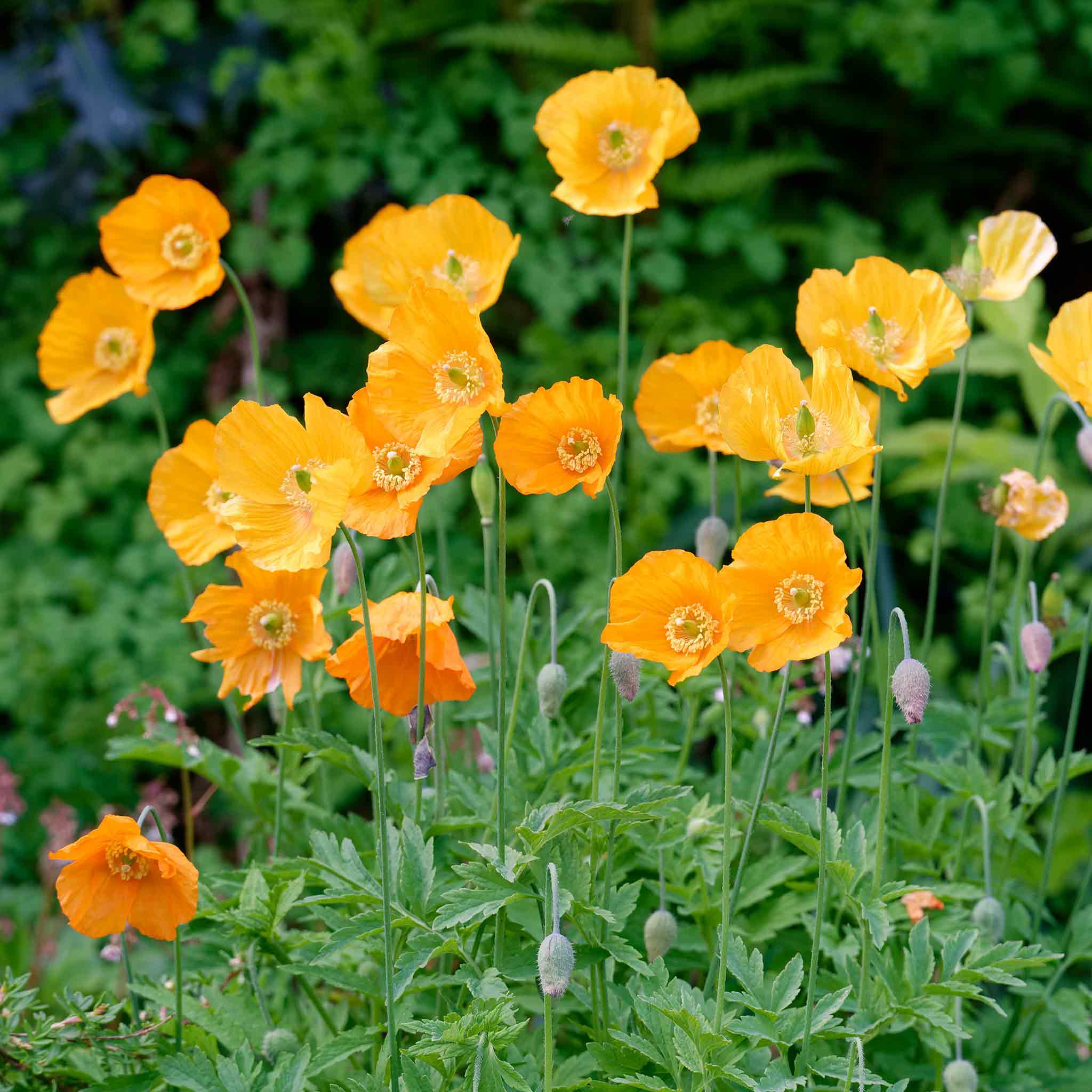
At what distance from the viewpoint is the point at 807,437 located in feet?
3.62

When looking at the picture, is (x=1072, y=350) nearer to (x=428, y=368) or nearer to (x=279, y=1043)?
(x=428, y=368)

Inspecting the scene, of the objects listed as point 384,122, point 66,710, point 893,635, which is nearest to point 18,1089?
point 893,635

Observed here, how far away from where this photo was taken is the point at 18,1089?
1222 mm

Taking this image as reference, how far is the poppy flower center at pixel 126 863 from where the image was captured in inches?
46.5

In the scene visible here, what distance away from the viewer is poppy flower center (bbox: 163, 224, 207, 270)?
4.90ft

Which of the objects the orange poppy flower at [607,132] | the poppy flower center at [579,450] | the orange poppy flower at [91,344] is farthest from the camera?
the orange poppy flower at [91,344]

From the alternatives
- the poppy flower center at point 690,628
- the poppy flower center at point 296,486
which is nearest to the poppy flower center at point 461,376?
the poppy flower center at point 296,486

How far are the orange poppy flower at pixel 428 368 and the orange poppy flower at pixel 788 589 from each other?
241mm

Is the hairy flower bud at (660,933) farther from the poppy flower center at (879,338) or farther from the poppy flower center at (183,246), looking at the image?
the poppy flower center at (183,246)

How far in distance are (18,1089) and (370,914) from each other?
385 mm

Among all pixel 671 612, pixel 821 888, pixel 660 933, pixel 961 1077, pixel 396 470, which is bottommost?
pixel 961 1077

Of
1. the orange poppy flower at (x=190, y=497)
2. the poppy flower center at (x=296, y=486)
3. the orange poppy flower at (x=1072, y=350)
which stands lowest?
the orange poppy flower at (x=190, y=497)

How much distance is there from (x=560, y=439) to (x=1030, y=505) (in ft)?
2.05

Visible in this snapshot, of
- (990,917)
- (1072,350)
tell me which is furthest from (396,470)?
(990,917)
